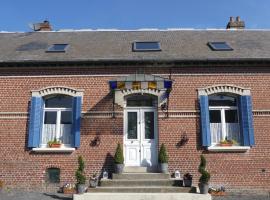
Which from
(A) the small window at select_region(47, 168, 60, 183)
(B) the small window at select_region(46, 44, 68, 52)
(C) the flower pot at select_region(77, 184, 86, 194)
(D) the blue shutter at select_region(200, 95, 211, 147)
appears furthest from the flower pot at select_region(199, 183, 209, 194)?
(B) the small window at select_region(46, 44, 68, 52)

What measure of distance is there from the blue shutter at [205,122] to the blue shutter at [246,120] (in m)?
1.23

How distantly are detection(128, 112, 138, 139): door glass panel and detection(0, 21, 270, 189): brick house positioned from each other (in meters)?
0.04

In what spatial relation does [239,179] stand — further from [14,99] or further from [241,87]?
[14,99]

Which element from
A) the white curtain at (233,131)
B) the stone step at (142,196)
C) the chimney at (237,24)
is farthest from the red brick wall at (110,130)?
the chimney at (237,24)

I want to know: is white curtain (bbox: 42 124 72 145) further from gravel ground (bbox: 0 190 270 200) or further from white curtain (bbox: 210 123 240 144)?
white curtain (bbox: 210 123 240 144)

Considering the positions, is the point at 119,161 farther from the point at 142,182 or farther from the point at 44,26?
the point at 44,26

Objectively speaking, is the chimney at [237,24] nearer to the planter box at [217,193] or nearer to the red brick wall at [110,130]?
the red brick wall at [110,130]

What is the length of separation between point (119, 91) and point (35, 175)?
4.06 metres

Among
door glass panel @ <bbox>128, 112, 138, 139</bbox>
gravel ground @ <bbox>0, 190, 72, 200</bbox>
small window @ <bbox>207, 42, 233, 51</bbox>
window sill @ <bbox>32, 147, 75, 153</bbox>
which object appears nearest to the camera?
gravel ground @ <bbox>0, 190, 72, 200</bbox>

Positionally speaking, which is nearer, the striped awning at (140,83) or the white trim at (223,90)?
the striped awning at (140,83)

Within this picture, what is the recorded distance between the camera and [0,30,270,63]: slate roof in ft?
37.3

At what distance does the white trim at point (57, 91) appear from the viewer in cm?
1109

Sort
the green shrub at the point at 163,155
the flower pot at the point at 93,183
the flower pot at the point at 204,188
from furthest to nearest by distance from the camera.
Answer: the green shrub at the point at 163,155 < the flower pot at the point at 93,183 < the flower pot at the point at 204,188

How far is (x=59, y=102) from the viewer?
37.4 ft
